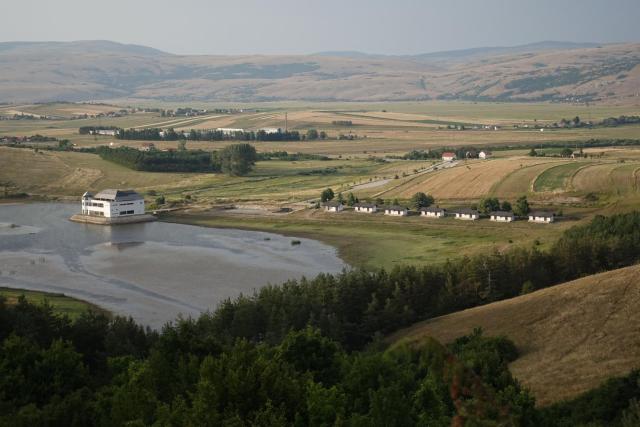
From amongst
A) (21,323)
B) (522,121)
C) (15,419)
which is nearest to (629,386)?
(15,419)

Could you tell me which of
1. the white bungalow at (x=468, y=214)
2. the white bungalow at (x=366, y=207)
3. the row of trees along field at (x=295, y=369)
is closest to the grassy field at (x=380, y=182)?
the white bungalow at (x=366, y=207)

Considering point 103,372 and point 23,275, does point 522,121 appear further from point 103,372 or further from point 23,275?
point 103,372

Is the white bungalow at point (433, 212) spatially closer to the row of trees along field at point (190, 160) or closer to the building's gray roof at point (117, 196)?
the building's gray roof at point (117, 196)

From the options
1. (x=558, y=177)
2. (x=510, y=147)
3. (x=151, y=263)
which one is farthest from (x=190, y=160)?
(x=151, y=263)

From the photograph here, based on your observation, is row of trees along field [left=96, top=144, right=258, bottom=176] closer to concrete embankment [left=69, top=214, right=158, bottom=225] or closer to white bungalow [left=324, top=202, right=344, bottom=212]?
concrete embankment [left=69, top=214, right=158, bottom=225]

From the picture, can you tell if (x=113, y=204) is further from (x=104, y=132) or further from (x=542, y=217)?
(x=104, y=132)

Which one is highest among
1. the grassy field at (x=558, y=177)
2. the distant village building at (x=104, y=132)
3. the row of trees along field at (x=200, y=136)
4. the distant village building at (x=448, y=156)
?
the distant village building at (x=104, y=132)
